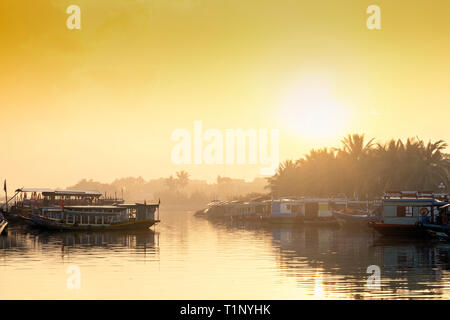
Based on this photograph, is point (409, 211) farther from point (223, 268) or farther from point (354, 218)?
point (223, 268)

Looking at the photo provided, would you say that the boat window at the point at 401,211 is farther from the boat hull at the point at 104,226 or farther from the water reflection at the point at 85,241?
the boat hull at the point at 104,226

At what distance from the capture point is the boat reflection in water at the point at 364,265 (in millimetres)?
31531

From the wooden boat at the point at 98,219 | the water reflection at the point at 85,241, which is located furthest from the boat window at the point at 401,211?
the wooden boat at the point at 98,219

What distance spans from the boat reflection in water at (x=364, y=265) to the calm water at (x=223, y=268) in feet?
0.18

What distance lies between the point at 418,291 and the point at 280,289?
283 inches

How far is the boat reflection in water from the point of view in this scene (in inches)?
1241

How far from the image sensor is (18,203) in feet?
373

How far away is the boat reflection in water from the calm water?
56 mm

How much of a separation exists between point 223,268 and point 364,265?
10083 millimetres

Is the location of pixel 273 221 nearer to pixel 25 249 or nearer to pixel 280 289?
pixel 25 249

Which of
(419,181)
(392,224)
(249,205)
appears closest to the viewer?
(392,224)

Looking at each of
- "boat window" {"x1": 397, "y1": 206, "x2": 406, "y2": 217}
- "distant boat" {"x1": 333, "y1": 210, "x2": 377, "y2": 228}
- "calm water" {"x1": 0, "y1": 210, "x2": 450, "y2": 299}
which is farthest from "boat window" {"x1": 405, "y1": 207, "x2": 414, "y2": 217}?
"distant boat" {"x1": 333, "y1": 210, "x2": 377, "y2": 228}

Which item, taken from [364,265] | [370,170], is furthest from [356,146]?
[364,265]
